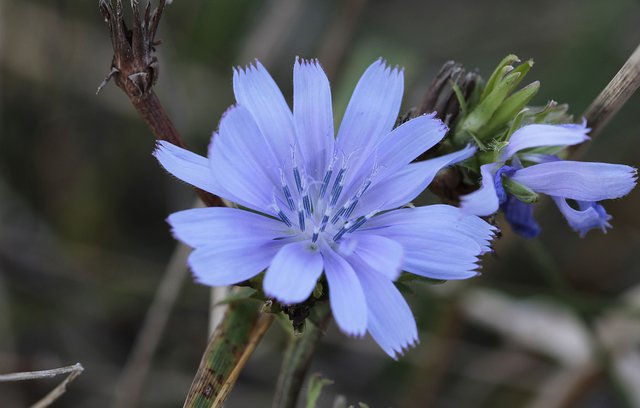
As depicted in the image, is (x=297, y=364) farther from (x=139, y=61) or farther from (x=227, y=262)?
(x=139, y=61)

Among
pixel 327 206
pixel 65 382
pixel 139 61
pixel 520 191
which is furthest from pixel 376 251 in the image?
pixel 65 382

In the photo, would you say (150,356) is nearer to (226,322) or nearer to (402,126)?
(226,322)

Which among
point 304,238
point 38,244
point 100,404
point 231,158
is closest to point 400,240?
point 304,238

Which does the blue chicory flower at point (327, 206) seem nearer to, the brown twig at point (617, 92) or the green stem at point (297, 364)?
the green stem at point (297, 364)

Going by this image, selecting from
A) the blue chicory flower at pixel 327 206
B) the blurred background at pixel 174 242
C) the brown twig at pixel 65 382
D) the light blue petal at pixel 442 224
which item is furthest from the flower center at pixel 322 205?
the blurred background at pixel 174 242

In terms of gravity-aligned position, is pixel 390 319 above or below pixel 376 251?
below

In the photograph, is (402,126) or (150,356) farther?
(150,356)
